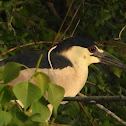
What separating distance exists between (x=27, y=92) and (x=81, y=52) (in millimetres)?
1290

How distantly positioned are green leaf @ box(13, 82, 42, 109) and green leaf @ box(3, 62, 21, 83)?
0.07 m

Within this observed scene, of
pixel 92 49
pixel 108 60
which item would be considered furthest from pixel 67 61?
pixel 108 60

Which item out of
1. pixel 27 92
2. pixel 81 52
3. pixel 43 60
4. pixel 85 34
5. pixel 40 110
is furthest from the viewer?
pixel 85 34

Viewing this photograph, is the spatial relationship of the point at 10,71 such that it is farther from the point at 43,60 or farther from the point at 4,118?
the point at 43,60

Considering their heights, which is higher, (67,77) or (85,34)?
(67,77)

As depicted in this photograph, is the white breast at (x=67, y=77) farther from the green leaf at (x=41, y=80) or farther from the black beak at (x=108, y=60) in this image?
the green leaf at (x=41, y=80)

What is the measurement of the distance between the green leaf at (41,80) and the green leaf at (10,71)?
0.24 feet

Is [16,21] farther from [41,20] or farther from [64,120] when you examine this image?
[64,120]

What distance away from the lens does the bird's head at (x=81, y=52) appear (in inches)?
109

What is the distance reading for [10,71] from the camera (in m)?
1.62

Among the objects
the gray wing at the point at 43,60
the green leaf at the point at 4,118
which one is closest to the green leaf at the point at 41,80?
the green leaf at the point at 4,118

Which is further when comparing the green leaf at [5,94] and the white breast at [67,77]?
the white breast at [67,77]

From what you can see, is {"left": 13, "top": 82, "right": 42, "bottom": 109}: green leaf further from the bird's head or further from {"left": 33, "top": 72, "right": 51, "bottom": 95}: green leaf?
the bird's head

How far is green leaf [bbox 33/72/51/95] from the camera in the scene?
1630 millimetres
